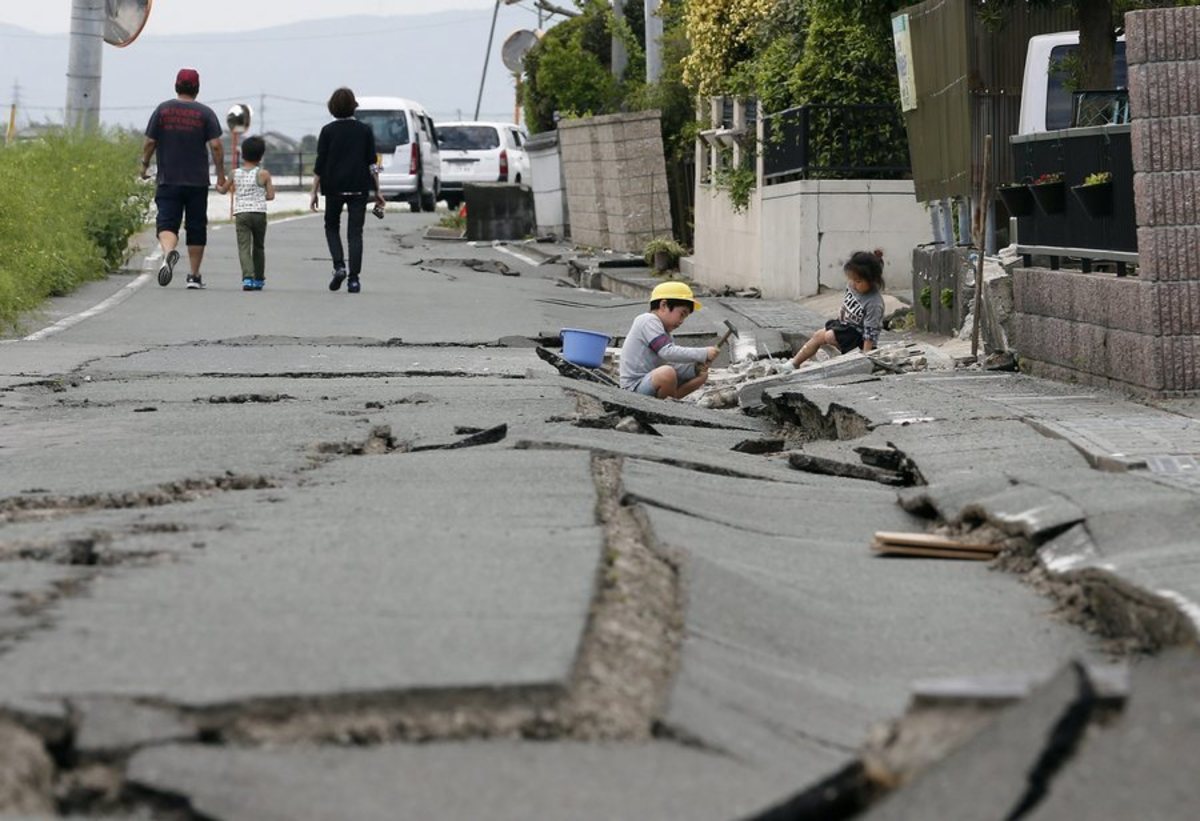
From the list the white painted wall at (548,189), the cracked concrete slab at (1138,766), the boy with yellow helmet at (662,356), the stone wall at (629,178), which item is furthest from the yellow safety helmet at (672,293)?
the white painted wall at (548,189)

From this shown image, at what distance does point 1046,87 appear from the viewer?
47.2 feet

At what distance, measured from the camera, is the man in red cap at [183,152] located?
58.1ft

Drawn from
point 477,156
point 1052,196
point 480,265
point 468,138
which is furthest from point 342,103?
point 468,138

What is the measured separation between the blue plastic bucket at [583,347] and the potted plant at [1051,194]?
292 centimetres

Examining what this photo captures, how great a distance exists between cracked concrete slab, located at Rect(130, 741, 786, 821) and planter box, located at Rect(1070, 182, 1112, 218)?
6.77 meters

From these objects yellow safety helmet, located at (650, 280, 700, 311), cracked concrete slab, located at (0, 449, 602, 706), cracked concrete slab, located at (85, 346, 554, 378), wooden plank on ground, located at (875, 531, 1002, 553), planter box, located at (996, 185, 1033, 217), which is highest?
planter box, located at (996, 185, 1033, 217)

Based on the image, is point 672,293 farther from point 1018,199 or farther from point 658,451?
point 658,451

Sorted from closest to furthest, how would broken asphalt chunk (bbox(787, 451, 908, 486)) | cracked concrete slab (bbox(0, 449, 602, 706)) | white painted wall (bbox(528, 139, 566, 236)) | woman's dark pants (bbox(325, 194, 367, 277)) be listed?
1. cracked concrete slab (bbox(0, 449, 602, 706))
2. broken asphalt chunk (bbox(787, 451, 908, 486))
3. woman's dark pants (bbox(325, 194, 367, 277))
4. white painted wall (bbox(528, 139, 566, 236))

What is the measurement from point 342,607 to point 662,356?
6983mm

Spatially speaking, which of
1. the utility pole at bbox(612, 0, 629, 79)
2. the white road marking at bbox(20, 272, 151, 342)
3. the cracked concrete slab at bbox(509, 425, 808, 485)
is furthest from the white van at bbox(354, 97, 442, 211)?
the cracked concrete slab at bbox(509, 425, 808, 485)

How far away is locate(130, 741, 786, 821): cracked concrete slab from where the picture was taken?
3.00 metres

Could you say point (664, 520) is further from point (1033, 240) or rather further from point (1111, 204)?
point (1033, 240)

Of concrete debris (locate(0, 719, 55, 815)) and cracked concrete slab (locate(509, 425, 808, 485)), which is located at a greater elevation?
cracked concrete slab (locate(509, 425, 808, 485))

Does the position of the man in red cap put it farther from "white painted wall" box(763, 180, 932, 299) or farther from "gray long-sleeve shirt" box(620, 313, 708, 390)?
"gray long-sleeve shirt" box(620, 313, 708, 390)
